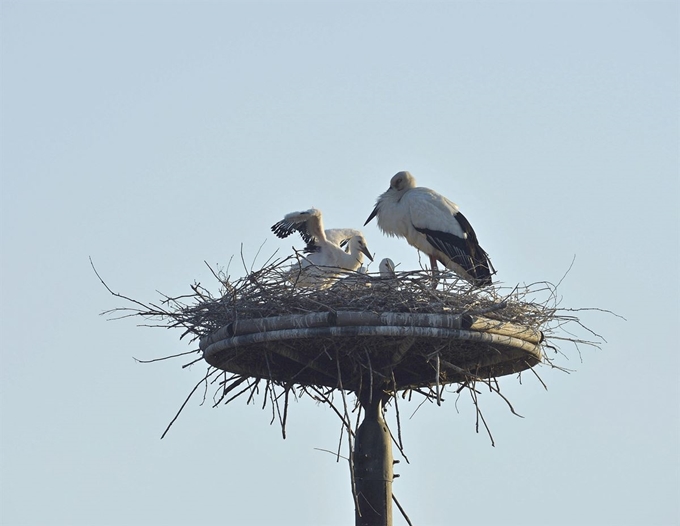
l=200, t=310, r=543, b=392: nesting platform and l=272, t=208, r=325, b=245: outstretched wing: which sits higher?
l=272, t=208, r=325, b=245: outstretched wing

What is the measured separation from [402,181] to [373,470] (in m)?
3.70

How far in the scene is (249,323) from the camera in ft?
28.0

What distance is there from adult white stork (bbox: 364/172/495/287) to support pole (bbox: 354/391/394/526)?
2.53m

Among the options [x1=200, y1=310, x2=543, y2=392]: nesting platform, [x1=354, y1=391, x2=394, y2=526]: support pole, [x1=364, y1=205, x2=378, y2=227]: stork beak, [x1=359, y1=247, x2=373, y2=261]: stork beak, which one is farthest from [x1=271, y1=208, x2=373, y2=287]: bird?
[x1=354, y1=391, x2=394, y2=526]: support pole

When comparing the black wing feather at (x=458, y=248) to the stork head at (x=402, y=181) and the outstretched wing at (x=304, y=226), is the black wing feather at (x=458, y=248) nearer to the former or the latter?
the stork head at (x=402, y=181)

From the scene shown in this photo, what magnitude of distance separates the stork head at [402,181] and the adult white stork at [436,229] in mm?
152

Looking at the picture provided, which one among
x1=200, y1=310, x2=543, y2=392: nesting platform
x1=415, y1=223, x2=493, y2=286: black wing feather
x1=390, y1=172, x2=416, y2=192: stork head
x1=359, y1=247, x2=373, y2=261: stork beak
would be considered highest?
x1=390, y1=172, x2=416, y2=192: stork head

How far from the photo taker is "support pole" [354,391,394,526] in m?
8.95

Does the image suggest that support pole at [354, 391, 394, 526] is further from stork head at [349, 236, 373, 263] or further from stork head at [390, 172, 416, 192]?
stork head at [390, 172, 416, 192]

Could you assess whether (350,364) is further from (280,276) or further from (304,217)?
(304,217)

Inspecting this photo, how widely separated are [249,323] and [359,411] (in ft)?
3.92

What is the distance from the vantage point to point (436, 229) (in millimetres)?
11570

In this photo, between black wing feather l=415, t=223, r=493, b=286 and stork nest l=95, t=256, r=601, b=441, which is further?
black wing feather l=415, t=223, r=493, b=286

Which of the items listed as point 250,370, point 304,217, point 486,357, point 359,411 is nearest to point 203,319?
point 250,370
